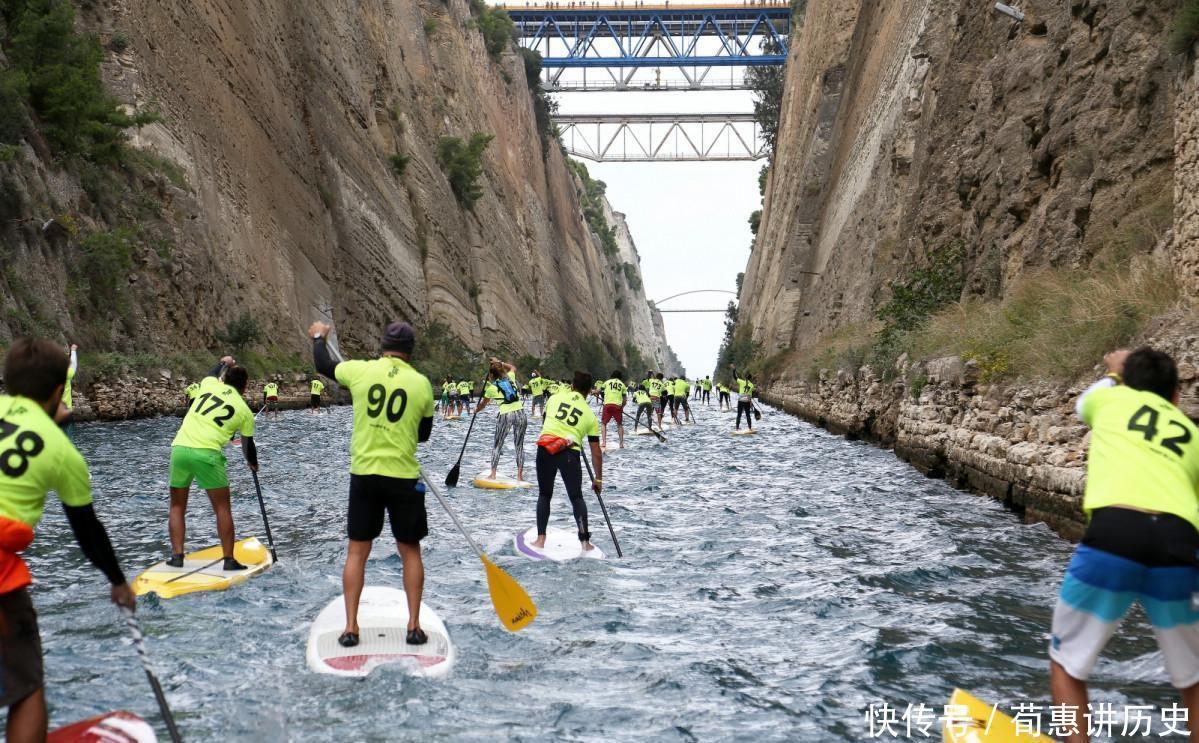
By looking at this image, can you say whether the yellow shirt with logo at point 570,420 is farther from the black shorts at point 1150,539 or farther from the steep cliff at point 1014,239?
the black shorts at point 1150,539

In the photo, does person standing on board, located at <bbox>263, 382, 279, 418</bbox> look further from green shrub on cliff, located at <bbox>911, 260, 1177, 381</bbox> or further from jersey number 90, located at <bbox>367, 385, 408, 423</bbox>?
jersey number 90, located at <bbox>367, 385, 408, 423</bbox>

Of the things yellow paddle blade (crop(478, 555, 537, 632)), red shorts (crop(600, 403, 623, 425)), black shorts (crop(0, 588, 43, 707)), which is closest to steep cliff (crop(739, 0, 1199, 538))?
yellow paddle blade (crop(478, 555, 537, 632))

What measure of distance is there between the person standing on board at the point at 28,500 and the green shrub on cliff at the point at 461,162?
173 ft

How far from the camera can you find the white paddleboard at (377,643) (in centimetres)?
A: 574

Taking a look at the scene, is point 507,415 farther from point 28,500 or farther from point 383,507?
point 28,500

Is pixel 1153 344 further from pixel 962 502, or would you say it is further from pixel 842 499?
pixel 842 499

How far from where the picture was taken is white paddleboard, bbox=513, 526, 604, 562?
9.53 meters

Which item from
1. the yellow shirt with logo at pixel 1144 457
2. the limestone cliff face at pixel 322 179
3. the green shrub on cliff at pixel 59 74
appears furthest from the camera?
the limestone cliff face at pixel 322 179

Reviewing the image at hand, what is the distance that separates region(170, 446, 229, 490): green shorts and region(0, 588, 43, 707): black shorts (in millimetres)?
4487

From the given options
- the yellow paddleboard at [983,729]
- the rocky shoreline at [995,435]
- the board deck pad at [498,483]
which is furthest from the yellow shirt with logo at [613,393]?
the yellow paddleboard at [983,729]

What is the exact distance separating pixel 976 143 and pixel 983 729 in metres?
19.3

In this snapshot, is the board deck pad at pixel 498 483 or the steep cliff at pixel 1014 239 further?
the board deck pad at pixel 498 483

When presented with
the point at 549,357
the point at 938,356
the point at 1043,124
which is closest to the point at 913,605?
the point at 938,356

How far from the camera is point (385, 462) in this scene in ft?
20.2
